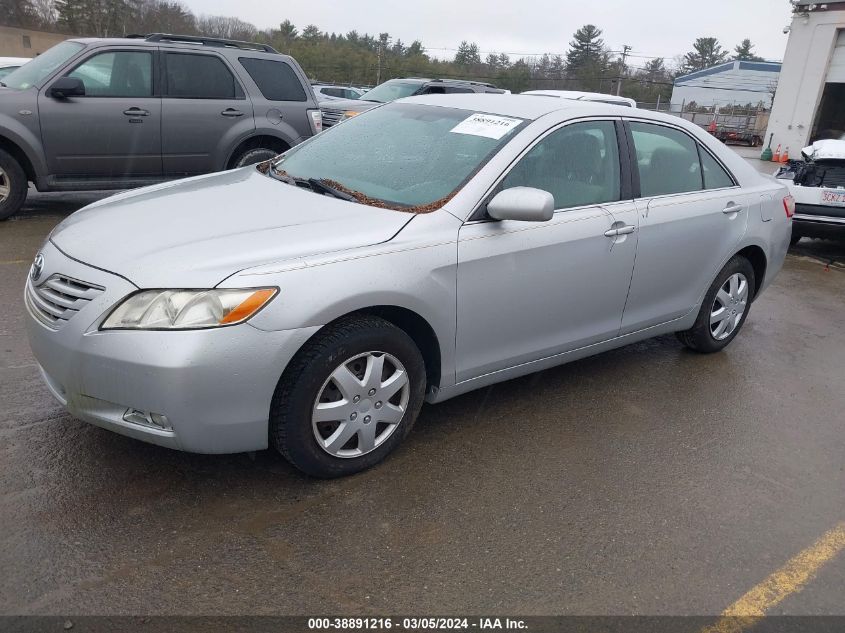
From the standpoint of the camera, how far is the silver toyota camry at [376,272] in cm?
273

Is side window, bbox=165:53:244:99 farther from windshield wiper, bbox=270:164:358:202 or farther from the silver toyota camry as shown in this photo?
windshield wiper, bbox=270:164:358:202

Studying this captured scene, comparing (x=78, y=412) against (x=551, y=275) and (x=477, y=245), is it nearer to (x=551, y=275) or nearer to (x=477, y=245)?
(x=477, y=245)

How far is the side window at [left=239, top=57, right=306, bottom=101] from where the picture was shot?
28.0 ft

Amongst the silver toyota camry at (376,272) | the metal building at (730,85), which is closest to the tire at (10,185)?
the silver toyota camry at (376,272)

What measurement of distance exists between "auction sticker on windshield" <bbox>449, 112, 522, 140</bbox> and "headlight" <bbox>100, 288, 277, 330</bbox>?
1660 millimetres

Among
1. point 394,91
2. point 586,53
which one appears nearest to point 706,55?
point 586,53

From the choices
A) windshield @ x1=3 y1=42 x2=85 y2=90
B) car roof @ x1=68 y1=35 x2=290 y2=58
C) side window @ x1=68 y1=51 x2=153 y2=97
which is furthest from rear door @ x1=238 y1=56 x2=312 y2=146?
windshield @ x1=3 y1=42 x2=85 y2=90

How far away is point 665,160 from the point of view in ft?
14.6

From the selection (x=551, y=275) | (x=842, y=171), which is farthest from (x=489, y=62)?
(x=551, y=275)

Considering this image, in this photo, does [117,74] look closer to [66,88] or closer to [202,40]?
[66,88]

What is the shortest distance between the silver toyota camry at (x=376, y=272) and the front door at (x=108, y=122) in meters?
4.00

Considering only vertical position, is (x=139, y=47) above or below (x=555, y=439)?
above

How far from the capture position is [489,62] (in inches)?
2803

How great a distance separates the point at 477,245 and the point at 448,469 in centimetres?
106
